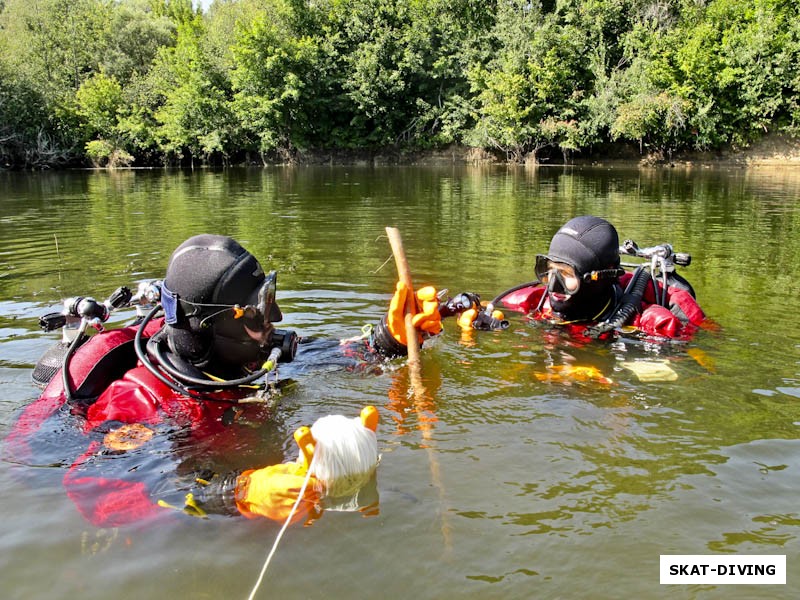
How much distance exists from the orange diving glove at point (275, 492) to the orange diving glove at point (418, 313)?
1.45 m

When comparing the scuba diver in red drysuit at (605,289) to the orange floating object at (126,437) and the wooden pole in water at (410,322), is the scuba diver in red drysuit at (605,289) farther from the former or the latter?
the orange floating object at (126,437)

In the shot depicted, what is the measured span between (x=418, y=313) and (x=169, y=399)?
1563 millimetres

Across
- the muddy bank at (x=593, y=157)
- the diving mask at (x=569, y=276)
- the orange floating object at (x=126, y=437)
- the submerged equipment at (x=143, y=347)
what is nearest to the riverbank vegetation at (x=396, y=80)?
the muddy bank at (x=593, y=157)

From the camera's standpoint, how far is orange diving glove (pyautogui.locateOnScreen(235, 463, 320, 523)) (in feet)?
8.62

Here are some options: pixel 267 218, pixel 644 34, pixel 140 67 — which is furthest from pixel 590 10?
pixel 140 67

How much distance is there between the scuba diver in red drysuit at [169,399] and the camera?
3.11 metres

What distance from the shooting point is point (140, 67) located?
165 ft

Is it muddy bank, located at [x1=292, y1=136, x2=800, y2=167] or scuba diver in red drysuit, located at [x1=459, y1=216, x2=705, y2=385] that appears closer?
scuba diver in red drysuit, located at [x1=459, y1=216, x2=705, y2=385]

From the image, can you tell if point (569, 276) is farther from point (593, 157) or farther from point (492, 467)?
point (593, 157)

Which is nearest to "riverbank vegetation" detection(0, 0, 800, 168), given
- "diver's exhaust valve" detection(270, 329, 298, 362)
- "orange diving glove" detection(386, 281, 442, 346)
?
"orange diving glove" detection(386, 281, 442, 346)

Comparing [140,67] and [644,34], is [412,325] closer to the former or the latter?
[644,34]

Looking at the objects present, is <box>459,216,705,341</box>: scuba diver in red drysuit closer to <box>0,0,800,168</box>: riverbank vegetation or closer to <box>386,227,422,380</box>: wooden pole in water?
<box>386,227,422,380</box>: wooden pole in water

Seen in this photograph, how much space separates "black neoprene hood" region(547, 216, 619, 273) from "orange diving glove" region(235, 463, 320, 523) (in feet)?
10.3

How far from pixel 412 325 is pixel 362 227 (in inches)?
360
